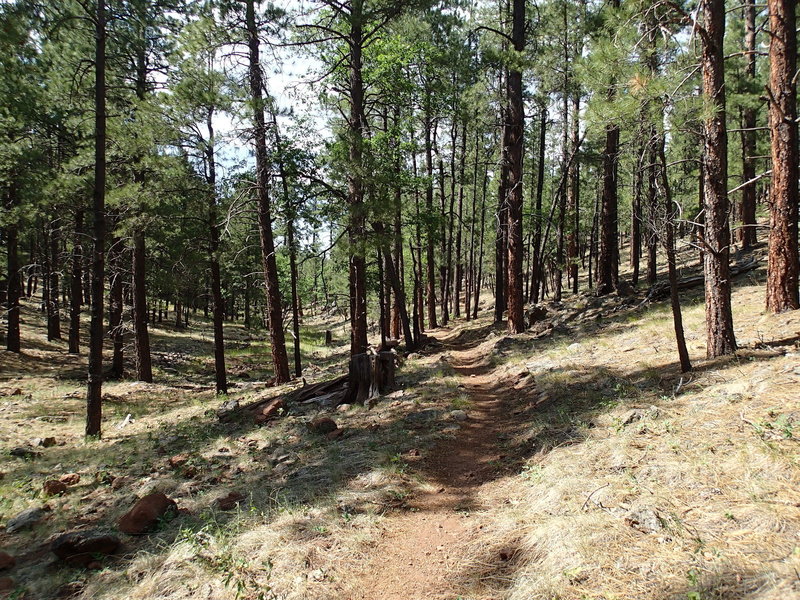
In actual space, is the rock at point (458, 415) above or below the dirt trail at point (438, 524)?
above

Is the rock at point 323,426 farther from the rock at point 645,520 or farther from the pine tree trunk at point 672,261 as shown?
the pine tree trunk at point 672,261

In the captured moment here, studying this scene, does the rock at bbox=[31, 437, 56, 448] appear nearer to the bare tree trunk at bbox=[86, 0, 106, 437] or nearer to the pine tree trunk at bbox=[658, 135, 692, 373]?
the bare tree trunk at bbox=[86, 0, 106, 437]

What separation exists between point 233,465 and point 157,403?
8.17 metres

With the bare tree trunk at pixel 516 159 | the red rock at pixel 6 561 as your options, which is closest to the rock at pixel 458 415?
the red rock at pixel 6 561

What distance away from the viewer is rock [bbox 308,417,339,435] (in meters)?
8.09

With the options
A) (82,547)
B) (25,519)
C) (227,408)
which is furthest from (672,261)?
(227,408)

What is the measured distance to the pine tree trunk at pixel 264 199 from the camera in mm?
11648

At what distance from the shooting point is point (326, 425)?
8156 mm

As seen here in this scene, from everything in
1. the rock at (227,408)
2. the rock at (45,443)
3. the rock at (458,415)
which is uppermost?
the rock at (458,415)

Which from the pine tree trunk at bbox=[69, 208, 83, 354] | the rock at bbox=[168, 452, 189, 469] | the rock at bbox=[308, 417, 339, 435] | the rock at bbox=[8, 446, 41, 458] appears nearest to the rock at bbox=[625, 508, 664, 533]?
the rock at bbox=[308, 417, 339, 435]

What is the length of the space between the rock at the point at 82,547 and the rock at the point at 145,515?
315 millimetres

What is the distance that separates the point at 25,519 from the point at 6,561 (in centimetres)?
130

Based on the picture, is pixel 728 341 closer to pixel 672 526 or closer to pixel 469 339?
pixel 672 526

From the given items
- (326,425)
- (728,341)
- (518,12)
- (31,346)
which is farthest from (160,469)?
(31,346)
